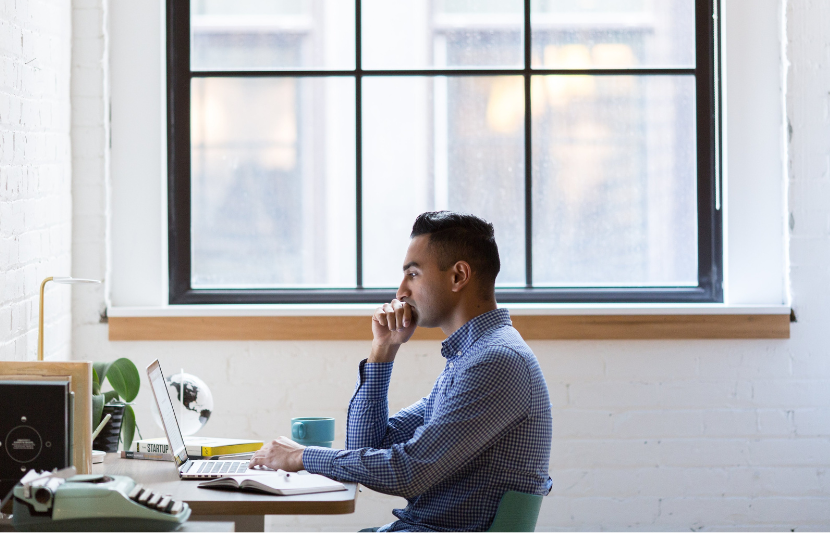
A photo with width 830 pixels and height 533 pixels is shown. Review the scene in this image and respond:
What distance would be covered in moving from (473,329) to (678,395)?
1226 millimetres

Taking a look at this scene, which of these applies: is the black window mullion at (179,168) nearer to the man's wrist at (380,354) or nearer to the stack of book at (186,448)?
the stack of book at (186,448)

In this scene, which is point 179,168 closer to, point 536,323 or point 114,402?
point 114,402

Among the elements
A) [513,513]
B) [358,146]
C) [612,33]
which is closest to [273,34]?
[358,146]

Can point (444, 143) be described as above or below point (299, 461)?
above

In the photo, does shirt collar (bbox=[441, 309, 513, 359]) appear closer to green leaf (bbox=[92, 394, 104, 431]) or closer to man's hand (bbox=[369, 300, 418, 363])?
man's hand (bbox=[369, 300, 418, 363])

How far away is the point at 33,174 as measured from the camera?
2496 mm

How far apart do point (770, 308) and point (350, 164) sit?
1.49 metres

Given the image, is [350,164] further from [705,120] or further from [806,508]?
[806,508]

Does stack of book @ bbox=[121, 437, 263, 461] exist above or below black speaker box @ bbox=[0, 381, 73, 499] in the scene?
below

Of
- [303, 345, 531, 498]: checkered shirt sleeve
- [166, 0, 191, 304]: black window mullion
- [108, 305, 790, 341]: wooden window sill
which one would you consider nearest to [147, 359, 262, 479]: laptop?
[303, 345, 531, 498]: checkered shirt sleeve

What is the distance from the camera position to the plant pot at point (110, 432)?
2.08m

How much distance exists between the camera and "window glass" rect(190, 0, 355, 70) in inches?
119

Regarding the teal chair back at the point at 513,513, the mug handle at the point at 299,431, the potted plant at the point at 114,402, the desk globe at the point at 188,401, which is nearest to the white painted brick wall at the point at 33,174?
the potted plant at the point at 114,402

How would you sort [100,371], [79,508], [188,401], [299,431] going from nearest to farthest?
[79,508] < [299,431] < [100,371] < [188,401]
